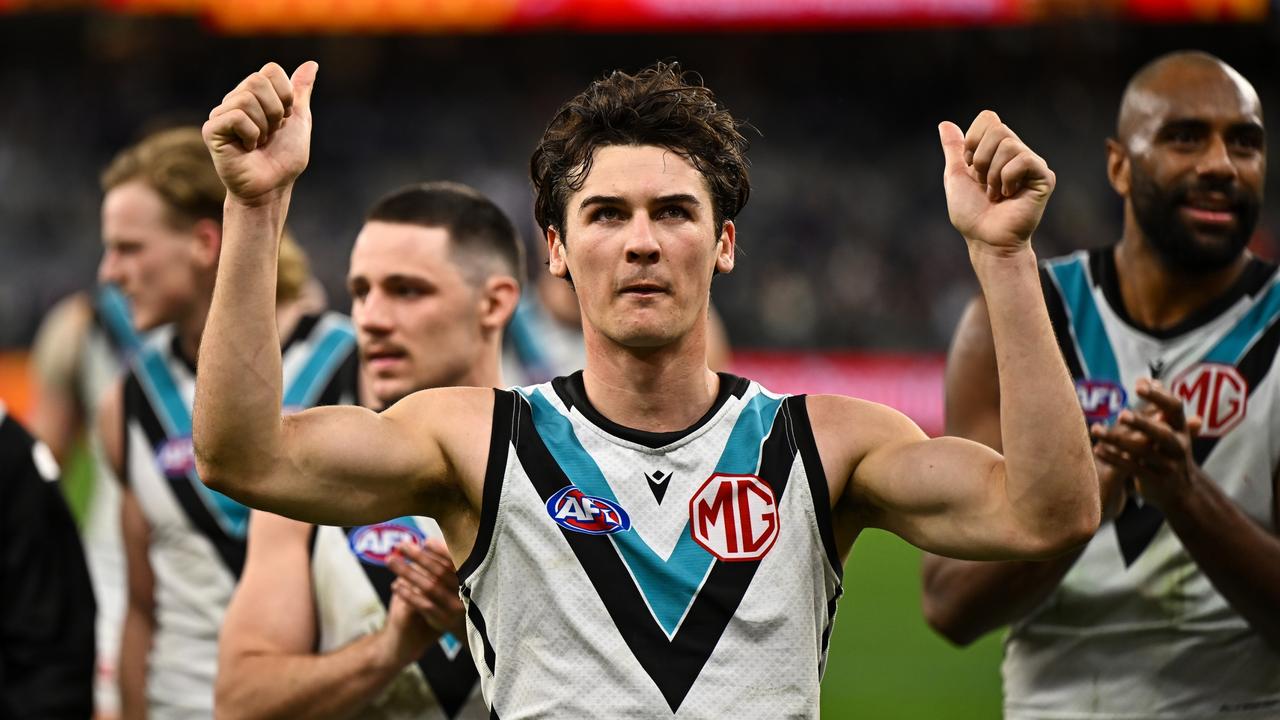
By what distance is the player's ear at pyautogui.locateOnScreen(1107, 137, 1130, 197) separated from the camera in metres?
4.52

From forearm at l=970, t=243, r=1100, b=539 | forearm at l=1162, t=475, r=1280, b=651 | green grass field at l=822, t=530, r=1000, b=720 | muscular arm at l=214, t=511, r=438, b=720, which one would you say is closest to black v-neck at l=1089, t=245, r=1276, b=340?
forearm at l=1162, t=475, r=1280, b=651

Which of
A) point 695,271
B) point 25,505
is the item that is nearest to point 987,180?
point 695,271

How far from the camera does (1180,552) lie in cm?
421

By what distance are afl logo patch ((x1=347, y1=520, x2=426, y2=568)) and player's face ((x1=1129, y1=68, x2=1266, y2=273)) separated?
2.24 meters

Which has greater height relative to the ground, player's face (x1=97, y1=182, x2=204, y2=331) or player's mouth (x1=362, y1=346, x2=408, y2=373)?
player's face (x1=97, y1=182, x2=204, y2=331)

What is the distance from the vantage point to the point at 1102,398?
4.32 meters

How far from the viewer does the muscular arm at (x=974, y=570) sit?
415 centimetres

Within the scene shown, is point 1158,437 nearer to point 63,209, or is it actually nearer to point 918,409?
point 918,409

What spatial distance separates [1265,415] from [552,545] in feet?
7.16

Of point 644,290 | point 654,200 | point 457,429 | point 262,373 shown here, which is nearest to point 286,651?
point 457,429

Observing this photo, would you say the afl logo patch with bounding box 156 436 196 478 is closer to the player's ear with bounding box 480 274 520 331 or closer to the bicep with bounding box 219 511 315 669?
the bicep with bounding box 219 511 315 669

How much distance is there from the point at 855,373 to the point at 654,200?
16.9m

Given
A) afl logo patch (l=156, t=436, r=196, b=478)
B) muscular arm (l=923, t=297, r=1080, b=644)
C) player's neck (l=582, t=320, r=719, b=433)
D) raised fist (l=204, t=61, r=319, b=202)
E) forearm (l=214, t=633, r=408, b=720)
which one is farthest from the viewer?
afl logo patch (l=156, t=436, r=196, b=478)

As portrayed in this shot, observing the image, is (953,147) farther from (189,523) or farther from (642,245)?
(189,523)
